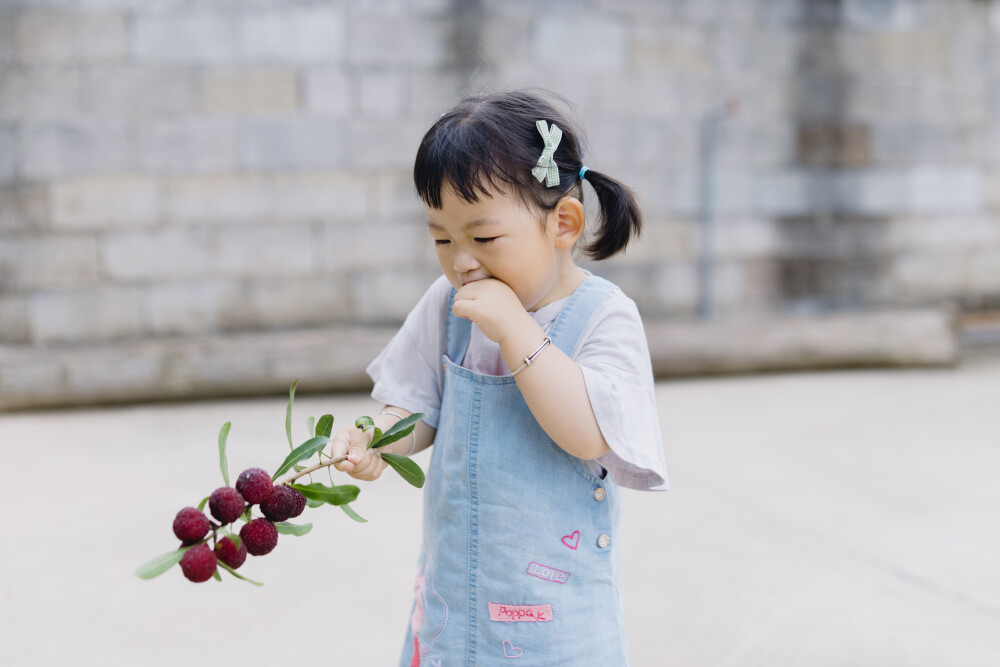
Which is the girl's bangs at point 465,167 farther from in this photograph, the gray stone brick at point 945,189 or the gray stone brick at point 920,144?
the gray stone brick at point 945,189

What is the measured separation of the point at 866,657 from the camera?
196cm

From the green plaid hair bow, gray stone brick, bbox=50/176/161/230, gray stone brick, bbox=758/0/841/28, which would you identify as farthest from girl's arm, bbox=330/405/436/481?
gray stone brick, bbox=758/0/841/28

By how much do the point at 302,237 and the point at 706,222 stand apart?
224cm

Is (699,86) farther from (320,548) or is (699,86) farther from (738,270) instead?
(320,548)

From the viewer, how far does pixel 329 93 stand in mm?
4453

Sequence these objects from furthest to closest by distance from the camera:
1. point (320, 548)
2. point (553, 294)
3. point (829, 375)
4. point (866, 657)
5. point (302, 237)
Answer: point (829, 375), point (302, 237), point (320, 548), point (866, 657), point (553, 294)

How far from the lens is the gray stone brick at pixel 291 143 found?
4.38 m

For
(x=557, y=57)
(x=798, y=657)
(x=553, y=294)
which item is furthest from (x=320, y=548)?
(x=557, y=57)

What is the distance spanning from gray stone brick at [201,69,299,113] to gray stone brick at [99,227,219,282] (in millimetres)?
622

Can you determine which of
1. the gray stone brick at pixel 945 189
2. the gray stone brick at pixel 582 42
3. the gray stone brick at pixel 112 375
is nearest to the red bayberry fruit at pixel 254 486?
the gray stone brick at pixel 112 375

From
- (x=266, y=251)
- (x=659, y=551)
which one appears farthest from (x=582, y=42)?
(x=659, y=551)

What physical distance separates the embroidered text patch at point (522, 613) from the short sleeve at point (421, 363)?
1.13 feet

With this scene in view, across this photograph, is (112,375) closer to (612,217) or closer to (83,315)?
(83,315)

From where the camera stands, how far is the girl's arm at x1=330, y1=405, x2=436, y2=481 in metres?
1.26
